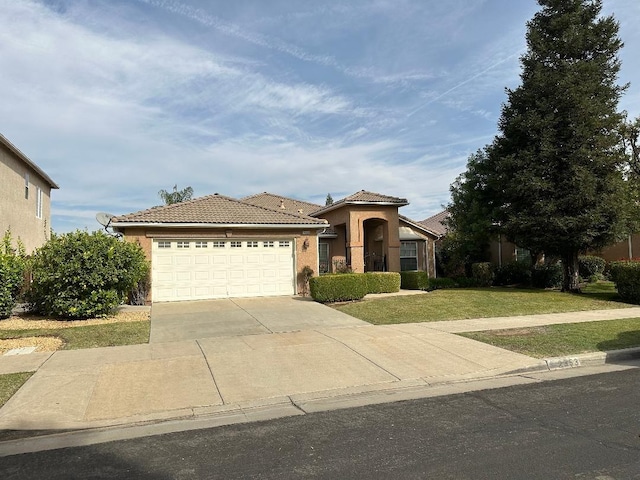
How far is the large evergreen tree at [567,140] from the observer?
18281mm

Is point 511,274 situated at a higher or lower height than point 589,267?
lower

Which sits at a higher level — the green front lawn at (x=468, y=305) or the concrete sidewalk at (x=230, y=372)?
the green front lawn at (x=468, y=305)

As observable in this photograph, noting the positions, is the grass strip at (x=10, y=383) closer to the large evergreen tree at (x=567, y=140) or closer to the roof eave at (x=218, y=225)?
the roof eave at (x=218, y=225)

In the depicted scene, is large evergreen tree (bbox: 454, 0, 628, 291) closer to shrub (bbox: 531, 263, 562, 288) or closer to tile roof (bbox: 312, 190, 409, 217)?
shrub (bbox: 531, 263, 562, 288)

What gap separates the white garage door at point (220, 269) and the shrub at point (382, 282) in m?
3.14

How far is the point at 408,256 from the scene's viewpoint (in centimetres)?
2609

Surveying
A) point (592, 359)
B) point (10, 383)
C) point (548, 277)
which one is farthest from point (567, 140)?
point (10, 383)

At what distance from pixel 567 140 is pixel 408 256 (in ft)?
33.0

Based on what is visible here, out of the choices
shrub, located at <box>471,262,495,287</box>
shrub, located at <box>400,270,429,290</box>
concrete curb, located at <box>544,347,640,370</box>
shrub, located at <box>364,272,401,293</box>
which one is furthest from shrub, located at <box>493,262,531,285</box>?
concrete curb, located at <box>544,347,640,370</box>

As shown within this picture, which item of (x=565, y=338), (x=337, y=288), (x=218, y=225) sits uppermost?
(x=218, y=225)

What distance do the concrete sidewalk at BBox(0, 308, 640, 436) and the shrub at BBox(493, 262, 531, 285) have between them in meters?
15.1

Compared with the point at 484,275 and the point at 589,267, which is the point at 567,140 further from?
the point at 589,267

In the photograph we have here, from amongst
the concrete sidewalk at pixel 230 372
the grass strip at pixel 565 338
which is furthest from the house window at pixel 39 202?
the grass strip at pixel 565 338

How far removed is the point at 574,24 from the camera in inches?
750
